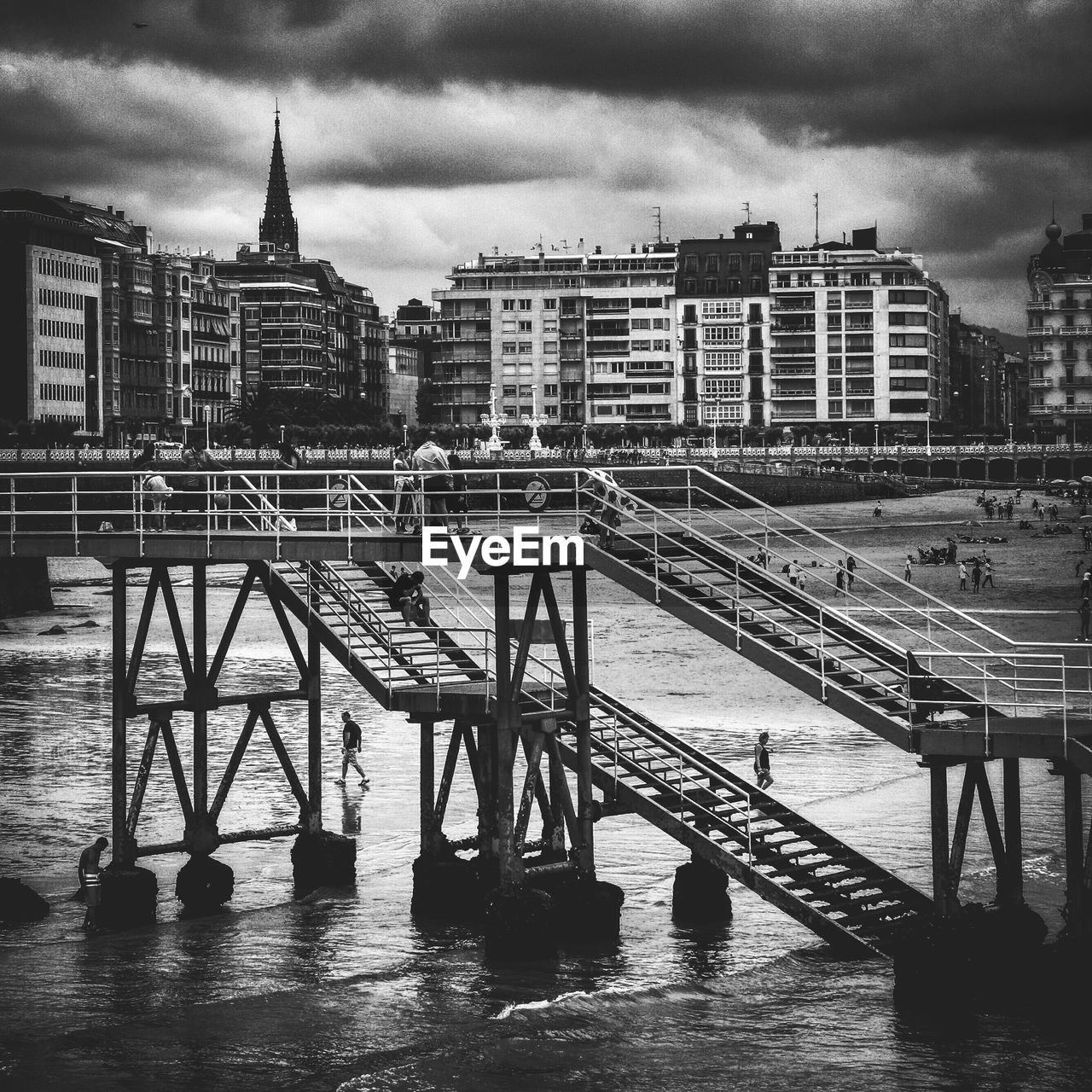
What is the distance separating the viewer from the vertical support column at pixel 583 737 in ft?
77.0

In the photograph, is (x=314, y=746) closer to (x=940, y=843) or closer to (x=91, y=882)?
(x=91, y=882)

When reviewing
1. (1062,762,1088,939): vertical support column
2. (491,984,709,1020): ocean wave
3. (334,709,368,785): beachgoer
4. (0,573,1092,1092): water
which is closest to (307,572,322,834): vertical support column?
(0,573,1092,1092): water

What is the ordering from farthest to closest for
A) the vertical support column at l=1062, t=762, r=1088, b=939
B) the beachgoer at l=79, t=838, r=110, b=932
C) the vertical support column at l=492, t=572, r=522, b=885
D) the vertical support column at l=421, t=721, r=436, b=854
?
the vertical support column at l=421, t=721, r=436, b=854 → the beachgoer at l=79, t=838, r=110, b=932 → the vertical support column at l=492, t=572, r=522, b=885 → the vertical support column at l=1062, t=762, r=1088, b=939

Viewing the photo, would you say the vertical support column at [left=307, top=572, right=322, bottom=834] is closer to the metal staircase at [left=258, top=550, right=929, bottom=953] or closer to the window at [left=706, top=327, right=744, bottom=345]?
the metal staircase at [left=258, top=550, right=929, bottom=953]

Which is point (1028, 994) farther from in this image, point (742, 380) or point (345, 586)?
point (742, 380)

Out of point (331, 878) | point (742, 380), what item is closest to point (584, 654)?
point (331, 878)

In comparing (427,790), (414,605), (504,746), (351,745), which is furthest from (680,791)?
(351,745)

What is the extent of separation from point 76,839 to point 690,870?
33.8 feet

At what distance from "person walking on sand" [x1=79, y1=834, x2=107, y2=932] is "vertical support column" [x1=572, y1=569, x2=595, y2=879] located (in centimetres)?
620

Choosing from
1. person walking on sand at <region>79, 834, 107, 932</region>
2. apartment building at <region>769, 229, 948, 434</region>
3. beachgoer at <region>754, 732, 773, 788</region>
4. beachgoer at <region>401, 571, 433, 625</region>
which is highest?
apartment building at <region>769, 229, 948, 434</region>

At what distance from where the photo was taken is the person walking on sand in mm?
25078

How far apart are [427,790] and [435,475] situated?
4425mm

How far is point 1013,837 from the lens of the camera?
21.9 m

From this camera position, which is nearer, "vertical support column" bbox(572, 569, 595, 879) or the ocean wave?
the ocean wave
